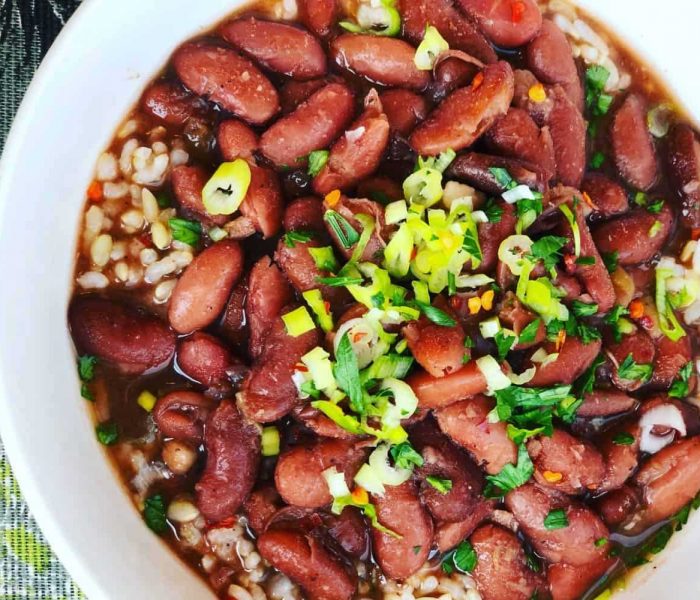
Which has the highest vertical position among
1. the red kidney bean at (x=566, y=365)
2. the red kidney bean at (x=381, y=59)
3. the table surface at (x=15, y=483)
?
the red kidney bean at (x=381, y=59)

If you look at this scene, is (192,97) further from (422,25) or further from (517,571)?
(517,571)

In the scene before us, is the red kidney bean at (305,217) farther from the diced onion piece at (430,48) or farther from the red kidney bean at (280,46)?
the diced onion piece at (430,48)

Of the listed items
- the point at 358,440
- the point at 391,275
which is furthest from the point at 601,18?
the point at 358,440

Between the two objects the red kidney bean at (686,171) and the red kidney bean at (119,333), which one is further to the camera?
the red kidney bean at (686,171)

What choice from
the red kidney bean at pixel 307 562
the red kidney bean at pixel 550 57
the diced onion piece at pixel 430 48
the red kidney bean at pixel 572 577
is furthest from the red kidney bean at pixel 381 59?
the red kidney bean at pixel 572 577

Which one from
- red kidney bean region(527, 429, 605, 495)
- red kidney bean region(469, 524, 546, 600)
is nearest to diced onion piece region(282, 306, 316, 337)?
red kidney bean region(527, 429, 605, 495)
